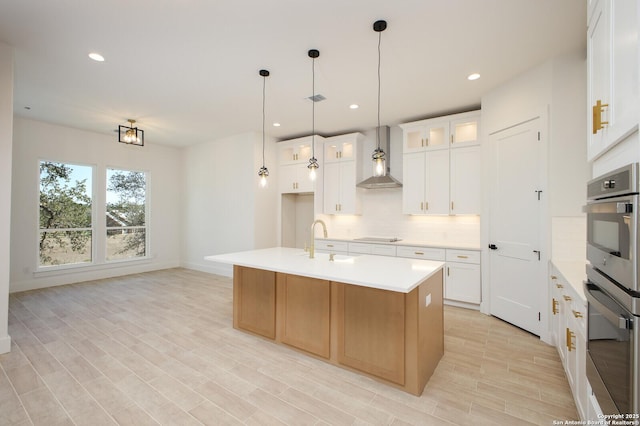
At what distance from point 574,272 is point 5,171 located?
5.21m

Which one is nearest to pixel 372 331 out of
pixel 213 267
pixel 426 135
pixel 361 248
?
pixel 361 248

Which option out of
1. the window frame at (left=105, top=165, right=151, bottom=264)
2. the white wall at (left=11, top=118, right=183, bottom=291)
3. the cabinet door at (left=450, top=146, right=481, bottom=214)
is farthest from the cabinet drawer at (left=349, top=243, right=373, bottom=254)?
the window frame at (left=105, top=165, right=151, bottom=264)

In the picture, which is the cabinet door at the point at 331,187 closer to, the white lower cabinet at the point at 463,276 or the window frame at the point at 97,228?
the white lower cabinet at the point at 463,276

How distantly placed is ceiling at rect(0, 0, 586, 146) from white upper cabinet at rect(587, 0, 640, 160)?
38.7 inches

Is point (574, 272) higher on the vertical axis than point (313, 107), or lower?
lower

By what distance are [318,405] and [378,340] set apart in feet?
2.14

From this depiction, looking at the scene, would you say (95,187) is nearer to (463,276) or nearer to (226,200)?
(226,200)

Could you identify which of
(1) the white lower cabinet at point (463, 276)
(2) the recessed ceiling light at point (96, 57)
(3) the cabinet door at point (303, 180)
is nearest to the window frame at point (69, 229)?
(2) the recessed ceiling light at point (96, 57)

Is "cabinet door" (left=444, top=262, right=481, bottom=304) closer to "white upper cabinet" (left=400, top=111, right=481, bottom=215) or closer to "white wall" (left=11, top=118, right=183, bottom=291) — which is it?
"white upper cabinet" (left=400, top=111, right=481, bottom=215)

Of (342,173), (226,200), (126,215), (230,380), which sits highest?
(342,173)

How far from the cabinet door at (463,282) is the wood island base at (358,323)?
163cm

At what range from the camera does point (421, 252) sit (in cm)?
447

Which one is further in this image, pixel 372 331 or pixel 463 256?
pixel 463 256

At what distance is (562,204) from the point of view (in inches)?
119
